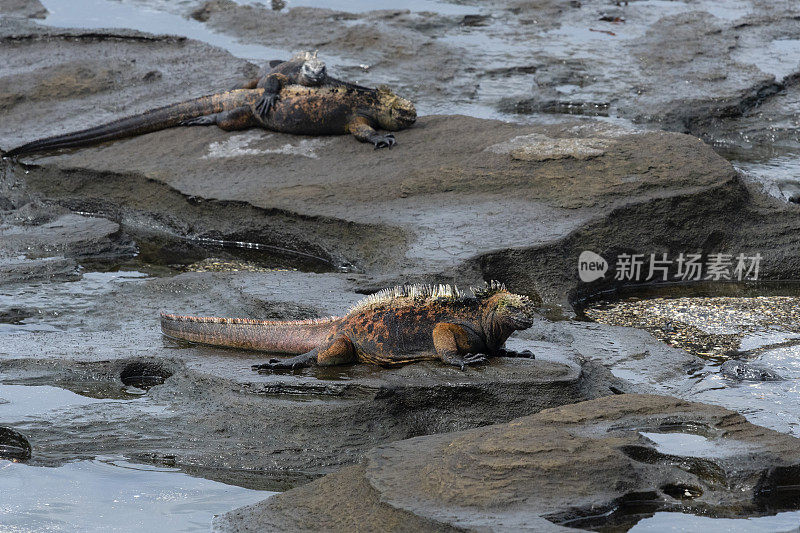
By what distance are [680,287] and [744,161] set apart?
3.47 metres

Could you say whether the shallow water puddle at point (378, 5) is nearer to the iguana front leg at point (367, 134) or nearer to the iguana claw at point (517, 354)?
the iguana front leg at point (367, 134)

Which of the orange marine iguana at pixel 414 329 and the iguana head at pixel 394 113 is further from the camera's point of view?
the iguana head at pixel 394 113

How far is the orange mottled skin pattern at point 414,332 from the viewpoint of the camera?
6023mm

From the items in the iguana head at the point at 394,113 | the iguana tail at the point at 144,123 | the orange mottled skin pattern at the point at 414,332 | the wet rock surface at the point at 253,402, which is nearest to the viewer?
the wet rock surface at the point at 253,402

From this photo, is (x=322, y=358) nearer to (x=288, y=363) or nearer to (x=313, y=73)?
(x=288, y=363)

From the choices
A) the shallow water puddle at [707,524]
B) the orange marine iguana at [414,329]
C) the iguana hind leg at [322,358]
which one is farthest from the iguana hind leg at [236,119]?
the shallow water puddle at [707,524]

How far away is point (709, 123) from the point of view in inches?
492

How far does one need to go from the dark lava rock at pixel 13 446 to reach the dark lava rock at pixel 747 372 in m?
4.18

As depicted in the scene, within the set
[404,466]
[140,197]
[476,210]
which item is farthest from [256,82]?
[404,466]

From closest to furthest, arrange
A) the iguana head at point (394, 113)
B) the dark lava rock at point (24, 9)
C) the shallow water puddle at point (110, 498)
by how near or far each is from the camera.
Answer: the shallow water puddle at point (110, 498)
the iguana head at point (394, 113)
the dark lava rock at point (24, 9)

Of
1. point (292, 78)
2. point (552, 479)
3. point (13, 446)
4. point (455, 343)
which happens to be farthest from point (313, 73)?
point (552, 479)

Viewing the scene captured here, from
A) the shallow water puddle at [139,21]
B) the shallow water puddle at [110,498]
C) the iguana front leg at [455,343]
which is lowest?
the shallow water puddle at [110,498]

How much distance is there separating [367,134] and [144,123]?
2632 millimetres

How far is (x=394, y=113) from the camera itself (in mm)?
10688
